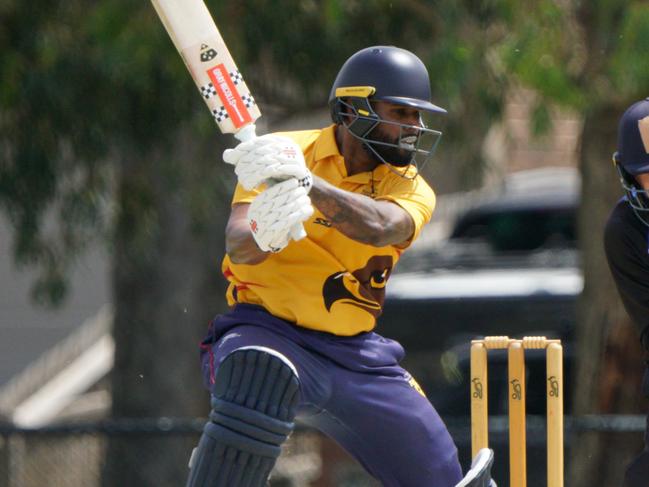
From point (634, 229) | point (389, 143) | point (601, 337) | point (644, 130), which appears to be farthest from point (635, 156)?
point (601, 337)

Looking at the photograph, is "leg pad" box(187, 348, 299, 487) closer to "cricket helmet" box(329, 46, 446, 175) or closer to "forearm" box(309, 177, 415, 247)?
"forearm" box(309, 177, 415, 247)

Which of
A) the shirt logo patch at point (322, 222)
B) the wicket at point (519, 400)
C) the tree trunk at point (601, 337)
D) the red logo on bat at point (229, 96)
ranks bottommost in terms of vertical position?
the tree trunk at point (601, 337)

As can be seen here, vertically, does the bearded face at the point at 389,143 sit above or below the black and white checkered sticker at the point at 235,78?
below

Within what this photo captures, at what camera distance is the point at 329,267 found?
491 centimetres

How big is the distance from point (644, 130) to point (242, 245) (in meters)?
1.26

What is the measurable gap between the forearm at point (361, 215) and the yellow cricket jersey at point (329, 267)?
10cm

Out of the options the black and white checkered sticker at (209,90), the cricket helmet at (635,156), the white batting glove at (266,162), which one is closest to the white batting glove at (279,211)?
the white batting glove at (266,162)

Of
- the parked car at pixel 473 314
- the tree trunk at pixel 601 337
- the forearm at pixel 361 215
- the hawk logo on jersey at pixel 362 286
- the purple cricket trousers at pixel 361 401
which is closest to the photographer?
the forearm at pixel 361 215

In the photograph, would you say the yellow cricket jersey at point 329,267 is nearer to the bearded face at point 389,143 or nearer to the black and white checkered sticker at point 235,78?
the bearded face at point 389,143

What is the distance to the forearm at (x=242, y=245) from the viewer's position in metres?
4.66

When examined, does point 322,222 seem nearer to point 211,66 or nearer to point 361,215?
point 361,215

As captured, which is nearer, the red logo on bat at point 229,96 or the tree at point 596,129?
the red logo on bat at point 229,96

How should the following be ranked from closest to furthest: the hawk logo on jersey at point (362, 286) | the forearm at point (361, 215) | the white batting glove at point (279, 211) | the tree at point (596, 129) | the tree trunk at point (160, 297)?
the white batting glove at point (279, 211) < the forearm at point (361, 215) < the hawk logo on jersey at point (362, 286) < the tree at point (596, 129) < the tree trunk at point (160, 297)

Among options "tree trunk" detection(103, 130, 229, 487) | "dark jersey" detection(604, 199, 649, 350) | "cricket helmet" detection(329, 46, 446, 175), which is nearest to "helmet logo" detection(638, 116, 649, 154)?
"dark jersey" detection(604, 199, 649, 350)
